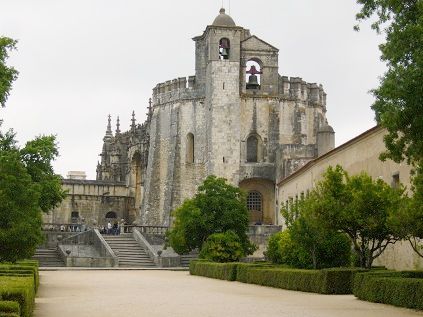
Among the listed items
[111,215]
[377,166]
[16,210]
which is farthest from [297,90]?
[16,210]

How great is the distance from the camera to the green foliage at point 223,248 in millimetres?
42031

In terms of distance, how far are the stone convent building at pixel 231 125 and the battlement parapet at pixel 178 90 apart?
8cm

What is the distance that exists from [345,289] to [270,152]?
138ft

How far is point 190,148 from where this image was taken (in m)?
67.7

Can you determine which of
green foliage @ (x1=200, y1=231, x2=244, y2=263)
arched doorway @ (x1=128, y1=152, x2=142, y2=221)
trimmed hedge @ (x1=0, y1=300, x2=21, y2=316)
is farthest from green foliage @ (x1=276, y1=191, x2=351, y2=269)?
arched doorway @ (x1=128, y1=152, x2=142, y2=221)

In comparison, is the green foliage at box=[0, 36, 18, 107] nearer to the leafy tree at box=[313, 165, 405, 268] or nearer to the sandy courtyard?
the sandy courtyard

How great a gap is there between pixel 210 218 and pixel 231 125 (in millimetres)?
21653

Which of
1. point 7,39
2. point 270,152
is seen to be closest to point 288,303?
point 7,39

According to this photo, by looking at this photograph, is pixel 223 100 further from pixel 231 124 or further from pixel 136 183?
pixel 136 183

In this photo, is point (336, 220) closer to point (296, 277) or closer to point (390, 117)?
point (296, 277)

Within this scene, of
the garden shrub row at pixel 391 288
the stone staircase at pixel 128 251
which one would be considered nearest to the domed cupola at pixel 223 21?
the stone staircase at pixel 128 251

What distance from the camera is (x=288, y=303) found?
20.1m

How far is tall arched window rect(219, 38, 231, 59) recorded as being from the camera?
65569 mm

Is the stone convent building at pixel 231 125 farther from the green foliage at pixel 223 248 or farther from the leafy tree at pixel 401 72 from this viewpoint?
the leafy tree at pixel 401 72
